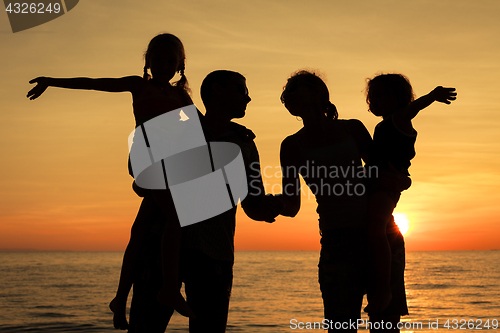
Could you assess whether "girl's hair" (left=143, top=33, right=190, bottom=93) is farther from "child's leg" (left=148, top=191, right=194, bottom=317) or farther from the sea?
the sea

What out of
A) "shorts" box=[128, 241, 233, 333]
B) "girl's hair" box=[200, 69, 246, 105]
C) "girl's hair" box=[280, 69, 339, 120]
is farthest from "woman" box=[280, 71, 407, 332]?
"shorts" box=[128, 241, 233, 333]

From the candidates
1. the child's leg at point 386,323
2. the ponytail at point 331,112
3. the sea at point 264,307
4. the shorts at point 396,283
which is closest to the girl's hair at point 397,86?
the ponytail at point 331,112

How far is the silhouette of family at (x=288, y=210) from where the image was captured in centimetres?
269

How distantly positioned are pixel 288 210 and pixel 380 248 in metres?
0.71

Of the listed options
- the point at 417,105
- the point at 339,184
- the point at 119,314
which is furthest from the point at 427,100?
the point at 119,314

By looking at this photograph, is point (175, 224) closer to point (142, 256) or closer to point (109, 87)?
point (142, 256)

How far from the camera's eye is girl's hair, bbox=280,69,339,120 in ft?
10.3

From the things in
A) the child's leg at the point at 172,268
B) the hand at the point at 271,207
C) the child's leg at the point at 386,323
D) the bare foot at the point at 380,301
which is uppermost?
the hand at the point at 271,207

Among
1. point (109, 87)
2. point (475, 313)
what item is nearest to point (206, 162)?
point (109, 87)

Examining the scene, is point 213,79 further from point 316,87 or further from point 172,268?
point 172,268

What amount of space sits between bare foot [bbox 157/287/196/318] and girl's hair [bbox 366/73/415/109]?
6.95ft

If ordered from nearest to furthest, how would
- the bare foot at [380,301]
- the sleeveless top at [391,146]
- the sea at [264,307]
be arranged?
the bare foot at [380,301] → the sleeveless top at [391,146] → the sea at [264,307]

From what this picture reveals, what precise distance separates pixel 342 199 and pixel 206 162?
3.15 feet

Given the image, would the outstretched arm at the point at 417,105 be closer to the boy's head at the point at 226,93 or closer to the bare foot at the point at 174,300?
the boy's head at the point at 226,93
